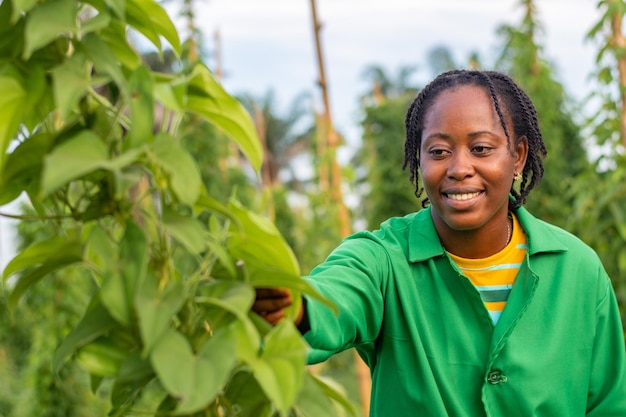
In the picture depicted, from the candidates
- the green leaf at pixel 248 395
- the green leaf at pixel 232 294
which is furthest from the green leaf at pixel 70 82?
the green leaf at pixel 248 395

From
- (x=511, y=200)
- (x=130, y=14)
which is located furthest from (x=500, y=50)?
(x=130, y=14)

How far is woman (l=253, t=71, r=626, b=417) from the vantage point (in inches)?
57.9

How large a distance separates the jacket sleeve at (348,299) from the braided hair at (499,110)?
0.93ft

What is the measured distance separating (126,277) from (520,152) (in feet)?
3.37

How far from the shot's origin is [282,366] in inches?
33.0

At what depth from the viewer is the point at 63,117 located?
0.75 m

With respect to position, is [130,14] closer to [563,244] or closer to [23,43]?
[23,43]

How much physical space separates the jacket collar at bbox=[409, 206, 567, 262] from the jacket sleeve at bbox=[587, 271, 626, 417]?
0.49 ft

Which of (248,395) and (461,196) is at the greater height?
(461,196)

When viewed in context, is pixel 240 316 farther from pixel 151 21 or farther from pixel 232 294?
pixel 151 21

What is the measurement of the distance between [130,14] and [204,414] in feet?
1.39

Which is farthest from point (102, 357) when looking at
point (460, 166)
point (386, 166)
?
point (386, 166)

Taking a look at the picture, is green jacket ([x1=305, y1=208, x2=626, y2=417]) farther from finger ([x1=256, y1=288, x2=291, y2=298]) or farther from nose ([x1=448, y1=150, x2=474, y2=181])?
finger ([x1=256, y1=288, x2=291, y2=298])

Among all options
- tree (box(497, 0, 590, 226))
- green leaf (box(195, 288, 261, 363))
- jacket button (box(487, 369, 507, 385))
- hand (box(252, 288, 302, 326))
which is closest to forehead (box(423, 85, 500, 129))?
jacket button (box(487, 369, 507, 385))
